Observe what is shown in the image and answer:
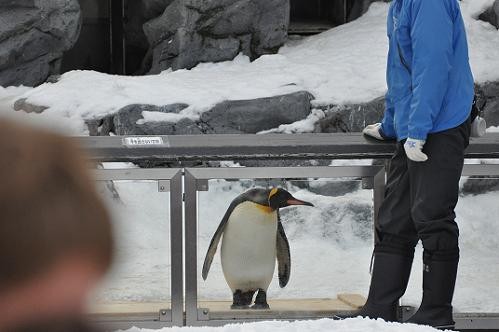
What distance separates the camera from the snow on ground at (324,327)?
2.19 meters

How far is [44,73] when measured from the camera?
12695 millimetres

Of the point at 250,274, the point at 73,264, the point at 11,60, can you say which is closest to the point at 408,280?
the point at 250,274

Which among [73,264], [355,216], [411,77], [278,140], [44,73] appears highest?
[73,264]

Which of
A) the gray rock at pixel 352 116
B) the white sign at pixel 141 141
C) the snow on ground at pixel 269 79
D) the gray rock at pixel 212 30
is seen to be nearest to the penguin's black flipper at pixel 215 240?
the white sign at pixel 141 141

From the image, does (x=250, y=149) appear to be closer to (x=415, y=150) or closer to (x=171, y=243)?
(x=171, y=243)

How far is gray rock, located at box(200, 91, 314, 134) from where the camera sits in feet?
34.4

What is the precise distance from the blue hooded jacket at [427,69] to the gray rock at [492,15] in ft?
29.5

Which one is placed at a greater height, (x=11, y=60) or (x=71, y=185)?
(x=71, y=185)

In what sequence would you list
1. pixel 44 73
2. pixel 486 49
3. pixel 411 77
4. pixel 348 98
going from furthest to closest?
pixel 44 73 < pixel 486 49 < pixel 348 98 < pixel 411 77

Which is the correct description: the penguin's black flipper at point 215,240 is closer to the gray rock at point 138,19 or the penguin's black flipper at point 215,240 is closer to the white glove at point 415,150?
the white glove at point 415,150

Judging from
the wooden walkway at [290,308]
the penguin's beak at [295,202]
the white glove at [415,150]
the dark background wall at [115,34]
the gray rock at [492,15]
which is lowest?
the dark background wall at [115,34]

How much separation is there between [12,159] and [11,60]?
12.1 m

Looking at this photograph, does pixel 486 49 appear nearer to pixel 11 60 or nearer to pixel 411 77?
pixel 11 60

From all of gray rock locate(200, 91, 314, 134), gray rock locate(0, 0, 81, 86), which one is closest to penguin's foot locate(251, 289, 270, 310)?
gray rock locate(200, 91, 314, 134)
